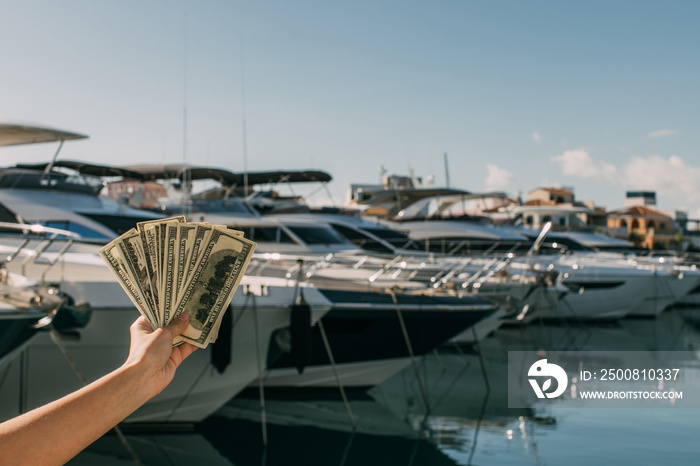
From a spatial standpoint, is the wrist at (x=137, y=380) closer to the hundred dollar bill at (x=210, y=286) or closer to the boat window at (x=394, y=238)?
the hundred dollar bill at (x=210, y=286)

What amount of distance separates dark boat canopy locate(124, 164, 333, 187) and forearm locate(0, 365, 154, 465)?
22.0 meters

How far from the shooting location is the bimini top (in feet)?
28.2

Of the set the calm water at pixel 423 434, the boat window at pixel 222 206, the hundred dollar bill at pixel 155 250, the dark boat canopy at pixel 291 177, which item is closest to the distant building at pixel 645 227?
the dark boat canopy at pixel 291 177

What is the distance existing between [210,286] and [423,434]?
28.5 feet

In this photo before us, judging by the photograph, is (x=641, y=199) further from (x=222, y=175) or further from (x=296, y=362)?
(x=296, y=362)

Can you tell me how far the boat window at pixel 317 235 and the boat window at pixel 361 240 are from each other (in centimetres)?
208

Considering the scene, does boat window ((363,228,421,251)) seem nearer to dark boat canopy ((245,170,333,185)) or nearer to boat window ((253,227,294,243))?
dark boat canopy ((245,170,333,185))

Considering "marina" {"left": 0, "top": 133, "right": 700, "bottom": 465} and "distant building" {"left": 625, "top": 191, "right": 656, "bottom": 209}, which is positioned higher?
"distant building" {"left": 625, "top": 191, "right": 656, "bottom": 209}

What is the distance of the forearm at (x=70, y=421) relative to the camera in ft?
4.16

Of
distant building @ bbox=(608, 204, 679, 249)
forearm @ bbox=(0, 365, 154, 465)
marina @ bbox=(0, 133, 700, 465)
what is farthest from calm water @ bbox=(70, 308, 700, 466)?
distant building @ bbox=(608, 204, 679, 249)

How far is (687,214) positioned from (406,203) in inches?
2723

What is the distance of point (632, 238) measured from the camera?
65375mm

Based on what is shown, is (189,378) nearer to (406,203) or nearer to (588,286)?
(588,286)
